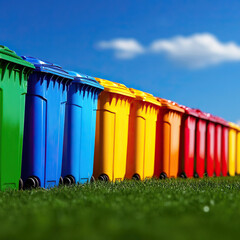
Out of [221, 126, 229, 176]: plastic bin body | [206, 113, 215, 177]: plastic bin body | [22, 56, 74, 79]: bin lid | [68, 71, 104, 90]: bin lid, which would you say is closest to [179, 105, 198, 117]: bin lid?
[206, 113, 215, 177]: plastic bin body

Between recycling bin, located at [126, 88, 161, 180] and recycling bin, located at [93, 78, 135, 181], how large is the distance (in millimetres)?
522

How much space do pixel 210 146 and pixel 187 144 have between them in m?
2.24

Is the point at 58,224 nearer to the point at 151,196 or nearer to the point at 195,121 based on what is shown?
the point at 151,196

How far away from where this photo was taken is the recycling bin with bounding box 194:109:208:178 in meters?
13.5

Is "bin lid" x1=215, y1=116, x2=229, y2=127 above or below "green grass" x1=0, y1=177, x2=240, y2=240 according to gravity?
above

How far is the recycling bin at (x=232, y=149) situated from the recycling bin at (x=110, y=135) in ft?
28.1

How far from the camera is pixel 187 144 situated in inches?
499

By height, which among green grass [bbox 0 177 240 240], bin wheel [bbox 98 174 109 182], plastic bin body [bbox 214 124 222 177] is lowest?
green grass [bbox 0 177 240 240]

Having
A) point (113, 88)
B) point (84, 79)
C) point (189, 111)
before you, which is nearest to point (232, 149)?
point (189, 111)

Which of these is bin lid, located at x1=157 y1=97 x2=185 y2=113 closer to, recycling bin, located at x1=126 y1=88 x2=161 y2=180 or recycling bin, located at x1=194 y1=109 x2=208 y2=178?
recycling bin, located at x1=126 y1=88 x2=161 y2=180

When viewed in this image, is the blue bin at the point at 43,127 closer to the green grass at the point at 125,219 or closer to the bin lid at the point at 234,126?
the green grass at the point at 125,219

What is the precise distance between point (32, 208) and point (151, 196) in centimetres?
146

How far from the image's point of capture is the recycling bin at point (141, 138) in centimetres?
1008

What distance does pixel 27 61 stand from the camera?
7184 millimetres
